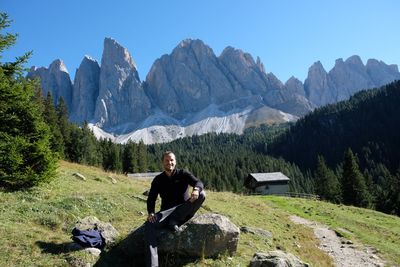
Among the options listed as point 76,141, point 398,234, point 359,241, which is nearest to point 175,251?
point 359,241

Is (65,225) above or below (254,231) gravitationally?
above

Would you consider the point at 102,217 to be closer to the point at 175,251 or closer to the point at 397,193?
the point at 175,251

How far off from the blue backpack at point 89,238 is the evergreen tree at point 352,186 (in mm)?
74616

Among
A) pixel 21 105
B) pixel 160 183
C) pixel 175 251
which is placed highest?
pixel 21 105

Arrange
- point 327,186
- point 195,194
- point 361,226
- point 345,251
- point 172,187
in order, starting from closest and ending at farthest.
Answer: point 195,194 → point 172,187 → point 345,251 → point 361,226 → point 327,186

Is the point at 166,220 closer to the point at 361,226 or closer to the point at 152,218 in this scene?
the point at 152,218

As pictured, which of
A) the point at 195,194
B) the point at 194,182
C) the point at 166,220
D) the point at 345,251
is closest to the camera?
the point at 195,194

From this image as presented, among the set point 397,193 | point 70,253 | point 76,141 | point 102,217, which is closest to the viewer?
point 70,253

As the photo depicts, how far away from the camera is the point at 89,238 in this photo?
12.2 m

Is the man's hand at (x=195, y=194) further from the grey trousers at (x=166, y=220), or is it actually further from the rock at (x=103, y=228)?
the rock at (x=103, y=228)

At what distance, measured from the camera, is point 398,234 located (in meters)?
35.7

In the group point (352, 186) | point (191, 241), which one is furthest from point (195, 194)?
point (352, 186)

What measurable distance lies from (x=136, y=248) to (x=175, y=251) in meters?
1.32

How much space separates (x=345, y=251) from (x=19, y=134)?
22.5 metres
